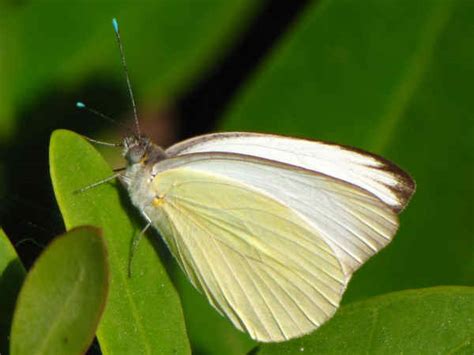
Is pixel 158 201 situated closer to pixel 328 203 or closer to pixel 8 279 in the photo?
pixel 328 203

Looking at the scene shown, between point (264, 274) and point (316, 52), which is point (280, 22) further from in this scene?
point (264, 274)

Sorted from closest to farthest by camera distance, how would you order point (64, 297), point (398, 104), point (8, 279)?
point (64, 297)
point (8, 279)
point (398, 104)

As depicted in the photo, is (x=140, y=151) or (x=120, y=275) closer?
(x=120, y=275)

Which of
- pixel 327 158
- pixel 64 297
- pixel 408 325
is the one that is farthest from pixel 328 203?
pixel 64 297

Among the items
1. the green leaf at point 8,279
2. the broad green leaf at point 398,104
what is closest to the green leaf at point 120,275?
the green leaf at point 8,279

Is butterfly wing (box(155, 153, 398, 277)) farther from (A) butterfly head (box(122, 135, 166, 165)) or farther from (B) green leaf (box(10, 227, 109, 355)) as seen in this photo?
(B) green leaf (box(10, 227, 109, 355))

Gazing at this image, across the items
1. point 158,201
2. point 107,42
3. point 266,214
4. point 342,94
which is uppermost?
point 107,42

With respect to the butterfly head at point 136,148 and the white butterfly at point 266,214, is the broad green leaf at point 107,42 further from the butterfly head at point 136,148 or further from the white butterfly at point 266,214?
the white butterfly at point 266,214
